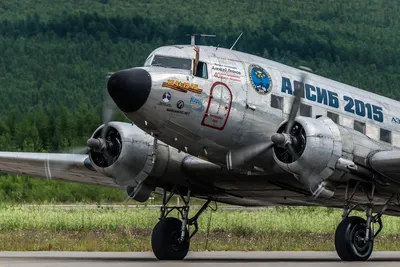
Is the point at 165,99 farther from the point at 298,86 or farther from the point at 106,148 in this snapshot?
the point at 298,86

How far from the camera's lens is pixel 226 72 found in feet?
65.8

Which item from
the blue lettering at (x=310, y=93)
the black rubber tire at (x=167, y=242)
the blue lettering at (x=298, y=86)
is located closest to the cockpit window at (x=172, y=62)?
the blue lettering at (x=298, y=86)

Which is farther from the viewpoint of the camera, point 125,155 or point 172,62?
point 125,155

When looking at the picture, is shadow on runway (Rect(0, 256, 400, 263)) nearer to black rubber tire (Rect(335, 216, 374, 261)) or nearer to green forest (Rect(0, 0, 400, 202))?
black rubber tire (Rect(335, 216, 374, 261))

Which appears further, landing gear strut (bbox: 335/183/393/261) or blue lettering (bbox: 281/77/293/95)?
blue lettering (bbox: 281/77/293/95)

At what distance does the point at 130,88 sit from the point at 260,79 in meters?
3.23

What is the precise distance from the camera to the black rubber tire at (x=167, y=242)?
71.3 ft

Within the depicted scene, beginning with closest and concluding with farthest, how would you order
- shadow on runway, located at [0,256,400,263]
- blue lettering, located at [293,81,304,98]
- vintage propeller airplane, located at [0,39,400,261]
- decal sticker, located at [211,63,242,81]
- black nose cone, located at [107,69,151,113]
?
black nose cone, located at [107,69,151,113]
vintage propeller airplane, located at [0,39,400,261]
decal sticker, located at [211,63,242,81]
shadow on runway, located at [0,256,400,263]
blue lettering, located at [293,81,304,98]

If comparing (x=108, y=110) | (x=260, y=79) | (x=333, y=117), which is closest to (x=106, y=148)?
(x=108, y=110)

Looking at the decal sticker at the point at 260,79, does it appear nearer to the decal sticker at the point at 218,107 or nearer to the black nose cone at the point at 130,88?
the decal sticker at the point at 218,107

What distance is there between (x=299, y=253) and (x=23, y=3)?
521 ft

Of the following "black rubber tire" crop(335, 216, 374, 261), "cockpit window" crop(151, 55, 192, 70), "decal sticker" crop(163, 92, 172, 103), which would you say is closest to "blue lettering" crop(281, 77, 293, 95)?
"cockpit window" crop(151, 55, 192, 70)

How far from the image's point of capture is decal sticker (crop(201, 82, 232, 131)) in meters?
19.6

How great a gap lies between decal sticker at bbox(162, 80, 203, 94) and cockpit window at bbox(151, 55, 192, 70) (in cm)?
49
